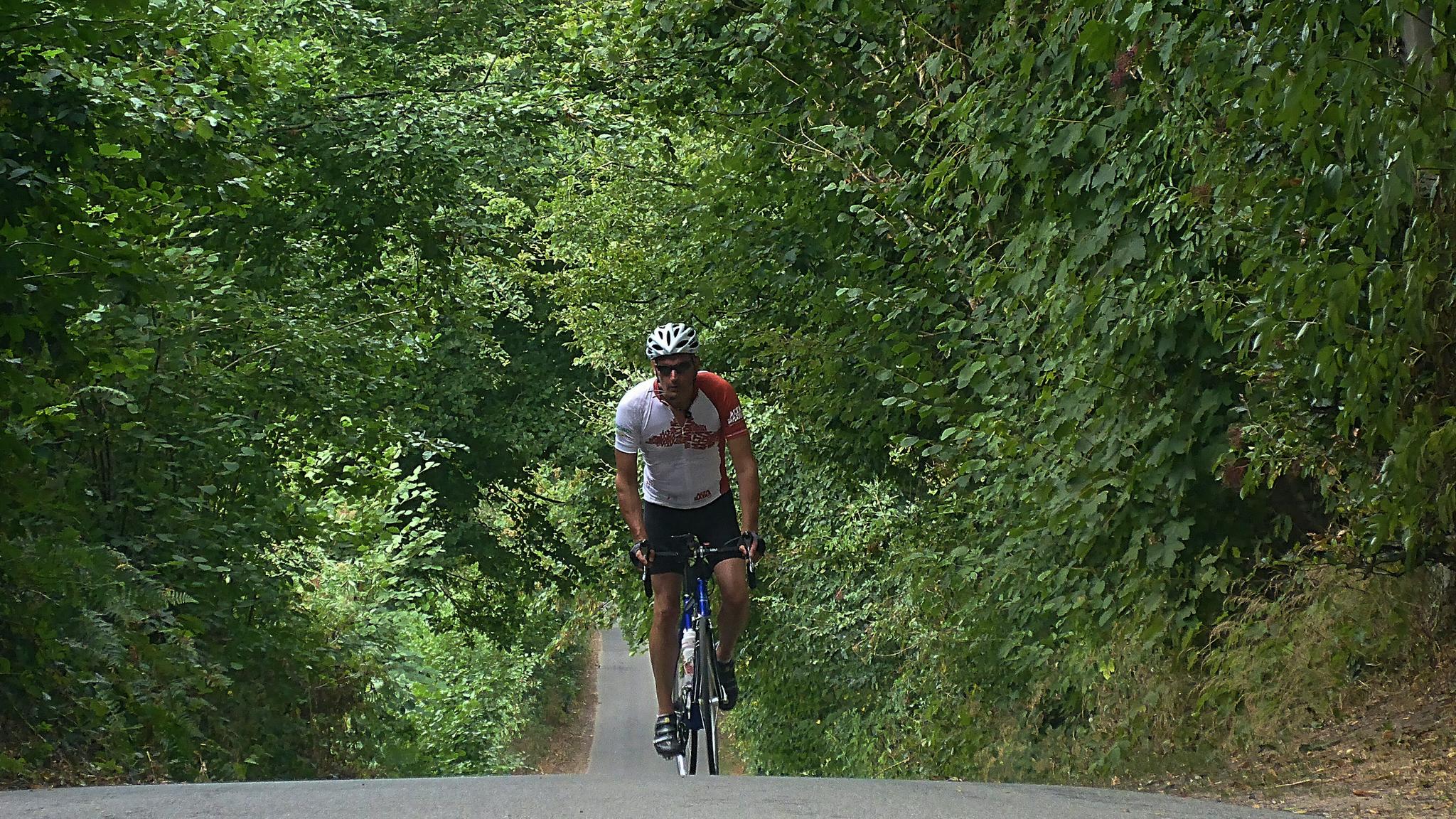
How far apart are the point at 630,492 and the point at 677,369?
2.35 feet

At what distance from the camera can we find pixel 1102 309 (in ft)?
30.2

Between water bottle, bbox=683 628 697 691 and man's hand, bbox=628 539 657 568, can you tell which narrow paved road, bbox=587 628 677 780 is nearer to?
water bottle, bbox=683 628 697 691

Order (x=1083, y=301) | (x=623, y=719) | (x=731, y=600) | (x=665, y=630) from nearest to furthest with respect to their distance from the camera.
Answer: (x=731, y=600) < (x=665, y=630) < (x=1083, y=301) < (x=623, y=719)

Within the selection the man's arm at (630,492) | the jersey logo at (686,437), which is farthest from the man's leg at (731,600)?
the jersey logo at (686,437)

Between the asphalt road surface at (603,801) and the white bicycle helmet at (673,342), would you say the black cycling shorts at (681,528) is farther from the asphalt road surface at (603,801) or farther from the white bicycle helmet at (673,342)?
the asphalt road surface at (603,801)

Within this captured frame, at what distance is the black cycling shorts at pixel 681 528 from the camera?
890 cm

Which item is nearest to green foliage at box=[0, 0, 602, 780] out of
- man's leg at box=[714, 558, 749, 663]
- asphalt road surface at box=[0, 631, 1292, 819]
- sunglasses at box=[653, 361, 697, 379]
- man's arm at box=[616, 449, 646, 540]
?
asphalt road surface at box=[0, 631, 1292, 819]

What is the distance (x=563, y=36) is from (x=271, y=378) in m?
7.17

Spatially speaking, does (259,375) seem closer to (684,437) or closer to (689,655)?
(689,655)

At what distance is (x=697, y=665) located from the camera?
29.7 ft

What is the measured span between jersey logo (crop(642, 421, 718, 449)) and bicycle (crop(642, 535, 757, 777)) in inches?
18.9

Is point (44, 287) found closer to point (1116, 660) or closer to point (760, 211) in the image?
point (1116, 660)

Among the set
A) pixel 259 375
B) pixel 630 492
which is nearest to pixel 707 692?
pixel 630 492

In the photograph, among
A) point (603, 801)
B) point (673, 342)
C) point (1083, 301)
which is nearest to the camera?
point (603, 801)
